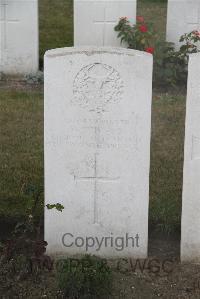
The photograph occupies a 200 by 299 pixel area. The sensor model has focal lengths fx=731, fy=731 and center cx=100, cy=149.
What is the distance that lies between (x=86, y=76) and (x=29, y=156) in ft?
8.05

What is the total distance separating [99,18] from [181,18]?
115cm

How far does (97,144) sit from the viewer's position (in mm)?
5277

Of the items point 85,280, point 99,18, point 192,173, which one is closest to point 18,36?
point 99,18

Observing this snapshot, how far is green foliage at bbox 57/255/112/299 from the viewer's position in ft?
15.6

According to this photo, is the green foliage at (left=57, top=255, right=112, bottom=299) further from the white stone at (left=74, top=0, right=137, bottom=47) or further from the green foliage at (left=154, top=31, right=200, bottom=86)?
the white stone at (left=74, top=0, right=137, bottom=47)

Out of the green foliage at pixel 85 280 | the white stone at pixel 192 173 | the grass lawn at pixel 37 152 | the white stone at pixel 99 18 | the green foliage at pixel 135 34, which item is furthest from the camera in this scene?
the white stone at pixel 99 18

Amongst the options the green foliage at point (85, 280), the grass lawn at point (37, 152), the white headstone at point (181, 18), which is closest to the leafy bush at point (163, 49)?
the white headstone at point (181, 18)

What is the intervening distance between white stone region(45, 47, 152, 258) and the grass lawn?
356 millimetres

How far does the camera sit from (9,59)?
10406mm

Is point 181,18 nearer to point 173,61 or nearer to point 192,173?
point 173,61

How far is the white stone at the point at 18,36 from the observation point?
10156 mm

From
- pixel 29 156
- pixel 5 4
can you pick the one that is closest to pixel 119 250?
pixel 29 156

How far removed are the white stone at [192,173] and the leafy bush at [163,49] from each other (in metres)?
4.69

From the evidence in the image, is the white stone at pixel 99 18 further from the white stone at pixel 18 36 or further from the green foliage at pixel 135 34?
the white stone at pixel 18 36
